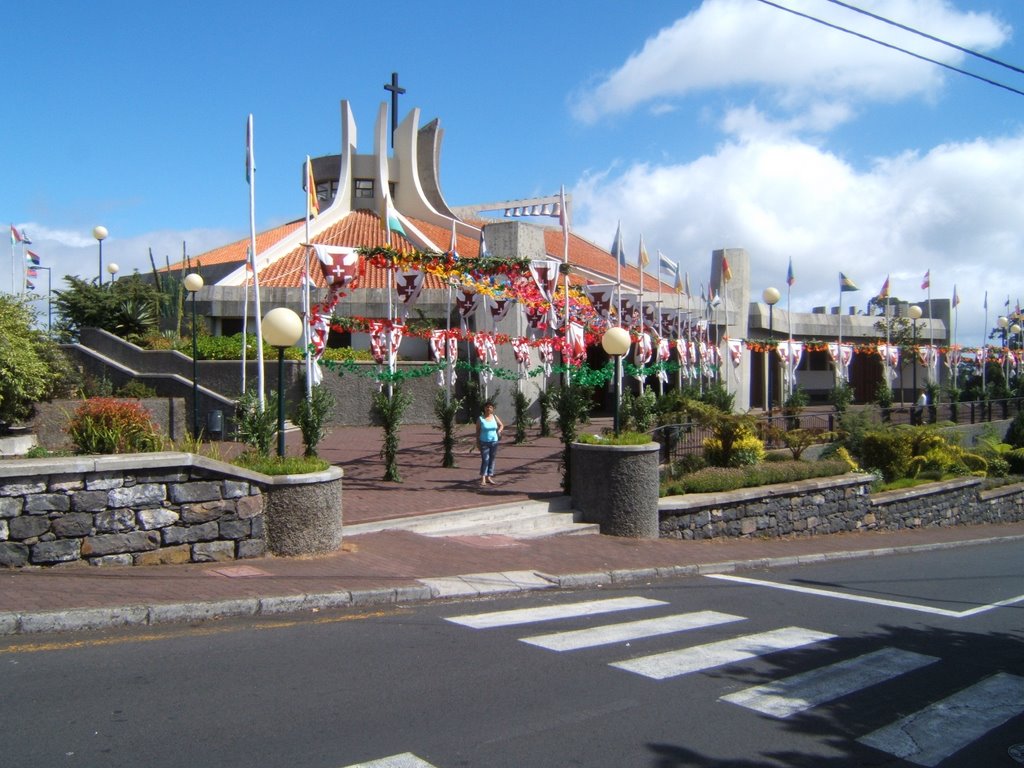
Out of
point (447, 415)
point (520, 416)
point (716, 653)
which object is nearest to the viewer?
point (716, 653)

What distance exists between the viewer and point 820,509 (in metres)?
17.6

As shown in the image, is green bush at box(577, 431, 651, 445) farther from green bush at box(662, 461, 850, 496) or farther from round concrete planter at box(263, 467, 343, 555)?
round concrete planter at box(263, 467, 343, 555)

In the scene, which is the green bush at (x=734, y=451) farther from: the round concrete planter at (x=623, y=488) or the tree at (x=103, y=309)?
the tree at (x=103, y=309)

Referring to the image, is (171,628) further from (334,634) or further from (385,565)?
(385,565)

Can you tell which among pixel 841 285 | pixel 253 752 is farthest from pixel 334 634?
pixel 841 285

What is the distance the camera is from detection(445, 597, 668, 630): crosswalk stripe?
26.8 feet

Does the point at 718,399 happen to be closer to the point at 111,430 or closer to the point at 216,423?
the point at 216,423

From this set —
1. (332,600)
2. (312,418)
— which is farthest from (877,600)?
(312,418)

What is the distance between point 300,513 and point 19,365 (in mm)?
9442

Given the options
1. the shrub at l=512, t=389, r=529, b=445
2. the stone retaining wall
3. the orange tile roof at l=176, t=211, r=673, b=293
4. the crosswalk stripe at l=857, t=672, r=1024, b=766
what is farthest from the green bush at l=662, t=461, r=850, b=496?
the crosswalk stripe at l=857, t=672, r=1024, b=766

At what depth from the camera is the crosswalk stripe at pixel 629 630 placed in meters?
7.46

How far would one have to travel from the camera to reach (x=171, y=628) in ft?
24.2

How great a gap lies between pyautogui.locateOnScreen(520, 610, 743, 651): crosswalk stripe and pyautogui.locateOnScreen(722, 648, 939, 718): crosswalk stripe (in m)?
1.50

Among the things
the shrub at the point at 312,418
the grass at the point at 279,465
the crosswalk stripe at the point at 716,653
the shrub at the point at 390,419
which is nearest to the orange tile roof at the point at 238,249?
the shrub at the point at 390,419
